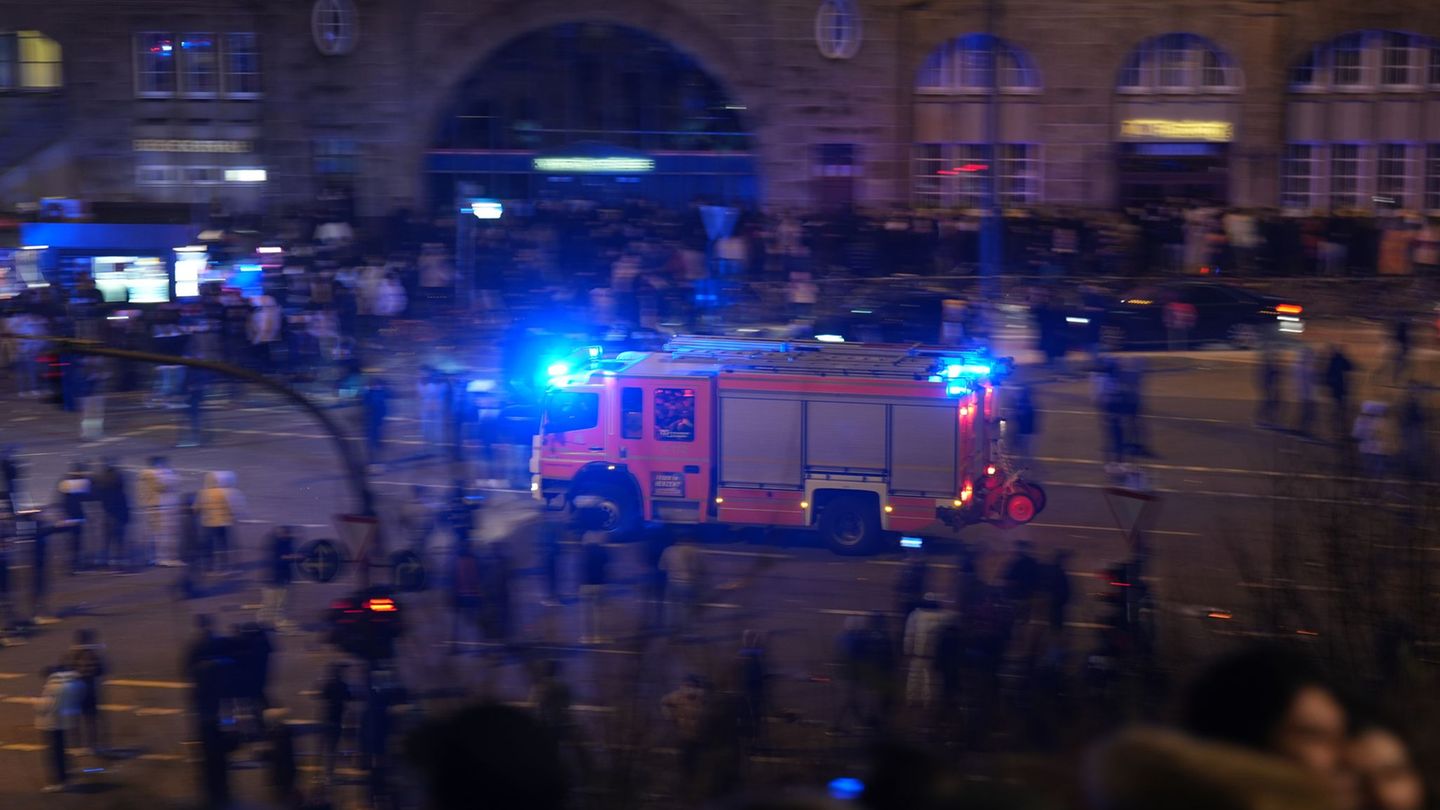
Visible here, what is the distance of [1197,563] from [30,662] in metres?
14.1

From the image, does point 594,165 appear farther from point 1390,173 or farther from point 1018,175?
point 1390,173

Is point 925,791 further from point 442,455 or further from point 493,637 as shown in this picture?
point 442,455

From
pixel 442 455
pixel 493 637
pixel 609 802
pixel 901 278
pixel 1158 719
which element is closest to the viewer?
pixel 609 802

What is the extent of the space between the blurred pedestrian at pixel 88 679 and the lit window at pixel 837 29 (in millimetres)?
34617

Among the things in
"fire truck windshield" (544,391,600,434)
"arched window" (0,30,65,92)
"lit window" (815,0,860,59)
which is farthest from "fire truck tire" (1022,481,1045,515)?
"arched window" (0,30,65,92)

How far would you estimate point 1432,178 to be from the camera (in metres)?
44.8

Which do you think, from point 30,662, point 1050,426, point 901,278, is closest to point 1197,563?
point 1050,426

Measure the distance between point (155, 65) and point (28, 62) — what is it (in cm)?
453

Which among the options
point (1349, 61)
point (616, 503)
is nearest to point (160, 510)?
point (616, 503)

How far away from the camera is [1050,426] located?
92.5ft

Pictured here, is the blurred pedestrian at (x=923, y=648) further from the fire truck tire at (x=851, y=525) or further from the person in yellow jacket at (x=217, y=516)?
the person in yellow jacket at (x=217, y=516)

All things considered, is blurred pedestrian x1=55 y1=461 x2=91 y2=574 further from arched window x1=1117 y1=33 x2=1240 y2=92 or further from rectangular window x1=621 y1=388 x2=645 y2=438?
arched window x1=1117 y1=33 x2=1240 y2=92

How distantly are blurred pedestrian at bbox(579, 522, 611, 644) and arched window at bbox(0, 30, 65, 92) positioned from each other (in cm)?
3869

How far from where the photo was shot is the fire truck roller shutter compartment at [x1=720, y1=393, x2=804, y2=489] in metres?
21.7
